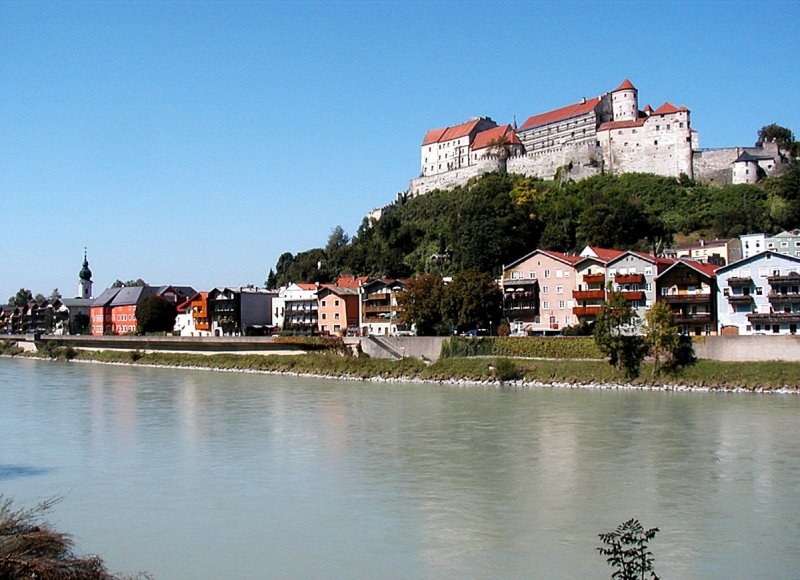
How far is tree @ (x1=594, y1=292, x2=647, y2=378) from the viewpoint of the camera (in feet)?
89.8

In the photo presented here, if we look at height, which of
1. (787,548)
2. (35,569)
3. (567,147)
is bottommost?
(787,548)

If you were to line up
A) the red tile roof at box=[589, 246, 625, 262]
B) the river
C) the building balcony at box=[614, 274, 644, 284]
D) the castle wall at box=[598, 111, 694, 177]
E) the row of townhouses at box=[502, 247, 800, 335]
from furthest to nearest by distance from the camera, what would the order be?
the castle wall at box=[598, 111, 694, 177] < the red tile roof at box=[589, 246, 625, 262] < the building balcony at box=[614, 274, 644, 284] < the row of townhouses at box=[502, 247, 800, 335] < the river

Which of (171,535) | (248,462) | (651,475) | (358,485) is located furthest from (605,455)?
(171,535)

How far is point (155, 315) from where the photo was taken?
180 ft

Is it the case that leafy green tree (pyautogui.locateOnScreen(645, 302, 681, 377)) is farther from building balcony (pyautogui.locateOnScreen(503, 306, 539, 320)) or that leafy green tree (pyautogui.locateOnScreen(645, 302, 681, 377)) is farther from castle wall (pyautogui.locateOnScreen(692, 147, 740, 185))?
castle wall (pyautogui.locateOnScreen(692, 147, 740, 185))

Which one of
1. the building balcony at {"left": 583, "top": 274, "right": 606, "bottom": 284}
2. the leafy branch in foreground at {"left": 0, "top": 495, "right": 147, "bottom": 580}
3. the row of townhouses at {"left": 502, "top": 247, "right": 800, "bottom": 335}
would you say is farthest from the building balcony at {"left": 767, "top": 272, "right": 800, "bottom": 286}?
the leafy branch in foreground at {"left": 0, "top": 495, "right": 147, "bottom": 580}

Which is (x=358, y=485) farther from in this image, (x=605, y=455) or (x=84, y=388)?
(x=84, y=388)

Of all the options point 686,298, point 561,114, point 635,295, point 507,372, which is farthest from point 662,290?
point 561,114

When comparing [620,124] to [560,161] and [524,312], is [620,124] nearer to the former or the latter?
[560,161]

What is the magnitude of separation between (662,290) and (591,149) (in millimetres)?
27024

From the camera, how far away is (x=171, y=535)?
10.9m

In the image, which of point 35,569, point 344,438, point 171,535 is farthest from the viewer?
point 344,438

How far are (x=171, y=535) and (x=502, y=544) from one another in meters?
4.30

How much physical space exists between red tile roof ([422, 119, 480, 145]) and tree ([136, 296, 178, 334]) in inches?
1052
